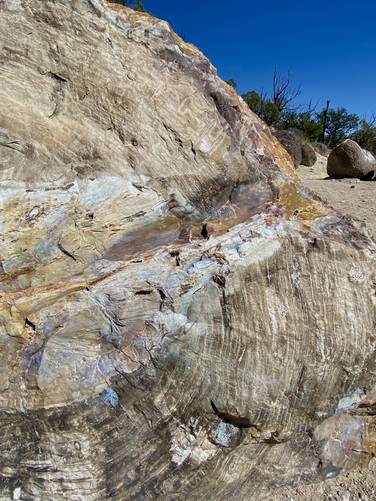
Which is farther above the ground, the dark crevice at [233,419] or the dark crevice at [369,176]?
the dark crevice at [369,176]

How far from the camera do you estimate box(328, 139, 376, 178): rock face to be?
10453 millimetres

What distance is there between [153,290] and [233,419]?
27.1 inches

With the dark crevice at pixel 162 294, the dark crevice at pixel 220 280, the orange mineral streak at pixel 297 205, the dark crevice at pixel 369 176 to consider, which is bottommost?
the dark crevice at pixel 162 294

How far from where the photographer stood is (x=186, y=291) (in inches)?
82.8

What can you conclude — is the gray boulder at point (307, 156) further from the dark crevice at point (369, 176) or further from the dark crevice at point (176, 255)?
the dark crevice at point (176, 255)

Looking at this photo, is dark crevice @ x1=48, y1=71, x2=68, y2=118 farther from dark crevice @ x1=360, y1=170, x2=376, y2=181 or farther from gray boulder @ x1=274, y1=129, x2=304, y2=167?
gray boulder @ x1=274, y1=129, x2=304, y2=167

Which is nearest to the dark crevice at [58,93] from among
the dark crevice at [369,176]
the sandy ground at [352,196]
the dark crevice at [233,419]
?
the dark crevice at [233,419]

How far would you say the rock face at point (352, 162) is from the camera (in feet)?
34.3

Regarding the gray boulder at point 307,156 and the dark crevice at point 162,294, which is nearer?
the dark crevice at point 162,294

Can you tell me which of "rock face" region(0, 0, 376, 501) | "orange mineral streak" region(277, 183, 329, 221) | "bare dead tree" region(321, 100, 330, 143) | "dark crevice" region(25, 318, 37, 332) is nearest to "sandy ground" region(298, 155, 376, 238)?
"orange mineral streak" region(277, 183, 329, 221)

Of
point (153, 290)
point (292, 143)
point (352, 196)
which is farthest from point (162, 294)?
point (292, 143)

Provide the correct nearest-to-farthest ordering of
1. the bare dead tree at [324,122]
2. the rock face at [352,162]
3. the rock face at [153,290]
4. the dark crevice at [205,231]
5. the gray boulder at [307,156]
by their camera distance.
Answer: the rock face at [153,290], the dark crevice at [205,231], the rock face at [352,162], the gray boulder at [307,156], the bare dead tree at [324,122]

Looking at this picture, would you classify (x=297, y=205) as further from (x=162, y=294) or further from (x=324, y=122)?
(x=324, y=122)

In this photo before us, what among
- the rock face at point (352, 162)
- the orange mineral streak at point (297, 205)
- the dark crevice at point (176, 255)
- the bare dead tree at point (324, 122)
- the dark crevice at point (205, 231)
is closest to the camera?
the dark crevice at point (176, 255)
